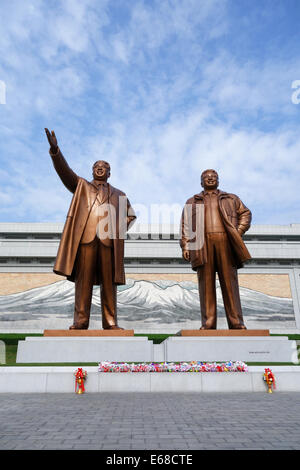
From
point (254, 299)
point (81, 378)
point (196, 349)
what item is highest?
point (254, 299)

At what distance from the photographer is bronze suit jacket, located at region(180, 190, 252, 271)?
7086 millimetres

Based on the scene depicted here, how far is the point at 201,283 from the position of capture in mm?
7227

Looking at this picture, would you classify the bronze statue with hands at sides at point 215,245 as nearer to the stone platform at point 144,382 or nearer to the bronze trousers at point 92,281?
the bronze trousers at point 92,281

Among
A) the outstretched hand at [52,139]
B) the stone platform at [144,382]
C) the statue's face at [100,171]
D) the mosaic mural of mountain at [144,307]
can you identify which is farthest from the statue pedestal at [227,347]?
the mosaic mural of mountain at [144,307]

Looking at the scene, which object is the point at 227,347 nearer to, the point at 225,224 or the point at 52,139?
the point at 225,224

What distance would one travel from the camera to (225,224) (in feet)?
23.7

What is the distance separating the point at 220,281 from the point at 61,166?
4043 mm

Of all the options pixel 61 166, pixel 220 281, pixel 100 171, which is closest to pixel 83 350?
pixel 220 281

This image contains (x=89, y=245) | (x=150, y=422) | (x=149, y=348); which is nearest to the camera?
(x=150, y=422)

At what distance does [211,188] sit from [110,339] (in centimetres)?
392
